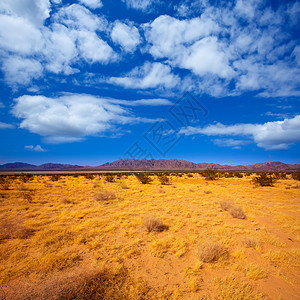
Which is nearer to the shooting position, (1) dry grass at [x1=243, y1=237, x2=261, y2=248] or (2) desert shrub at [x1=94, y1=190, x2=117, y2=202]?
(1) dry grass at [x1=243, y1=237, x2=261, y2=248]

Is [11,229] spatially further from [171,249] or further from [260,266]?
[260,266]

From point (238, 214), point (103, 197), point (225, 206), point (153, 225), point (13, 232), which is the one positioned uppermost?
point (103, 197)

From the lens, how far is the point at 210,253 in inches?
172

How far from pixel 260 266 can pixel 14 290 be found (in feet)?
19.3

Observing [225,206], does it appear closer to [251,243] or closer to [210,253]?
[251,243]

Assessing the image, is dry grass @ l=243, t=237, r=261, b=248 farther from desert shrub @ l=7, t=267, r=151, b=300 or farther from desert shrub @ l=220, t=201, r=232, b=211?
desert shrub @ l=220, t=201, r=232, b=211

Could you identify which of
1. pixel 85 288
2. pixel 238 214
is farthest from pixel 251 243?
pixel 85 288

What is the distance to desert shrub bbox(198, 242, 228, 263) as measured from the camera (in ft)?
14.2

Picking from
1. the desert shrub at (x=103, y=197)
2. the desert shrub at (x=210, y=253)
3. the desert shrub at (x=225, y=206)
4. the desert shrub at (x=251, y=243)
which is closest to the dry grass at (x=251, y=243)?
the desert shrub at (x=251, y=243)

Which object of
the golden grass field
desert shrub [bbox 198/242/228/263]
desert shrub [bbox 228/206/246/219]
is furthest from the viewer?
desert shrub [bbox 228/206/246/219]

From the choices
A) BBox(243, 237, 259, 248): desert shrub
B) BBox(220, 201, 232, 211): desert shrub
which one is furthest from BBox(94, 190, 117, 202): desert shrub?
BBox(243, 237, 259, 248): desert shrub

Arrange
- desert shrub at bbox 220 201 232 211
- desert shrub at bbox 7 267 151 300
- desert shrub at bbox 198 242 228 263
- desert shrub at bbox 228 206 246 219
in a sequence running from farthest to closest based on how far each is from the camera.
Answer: desert shrub at bbox 220 201 232 211 < desert shrub at bbox 228 206 246 219 < desert shrub at bbox 198 242 228 263 < desert shrub at bbox 7 267 151 300

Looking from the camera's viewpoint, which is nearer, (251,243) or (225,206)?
(251,243)

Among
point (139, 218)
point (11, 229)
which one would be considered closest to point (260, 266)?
point (139, 218)
